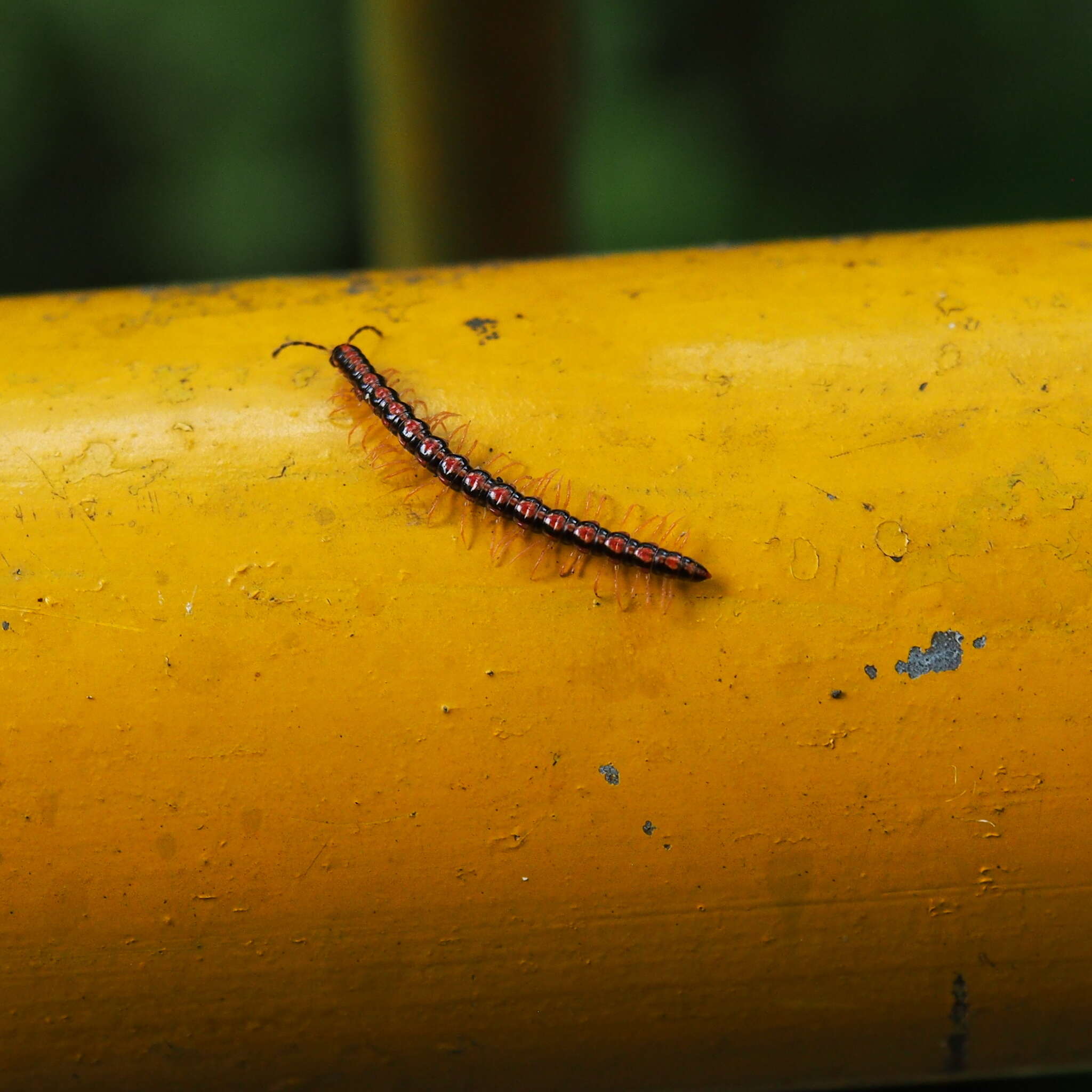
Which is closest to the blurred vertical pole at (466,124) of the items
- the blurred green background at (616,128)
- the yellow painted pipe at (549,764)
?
the blurred green background at (616,128)

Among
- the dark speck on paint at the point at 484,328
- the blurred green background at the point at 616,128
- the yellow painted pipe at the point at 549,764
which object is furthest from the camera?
the blurred green background at the point at 616,128

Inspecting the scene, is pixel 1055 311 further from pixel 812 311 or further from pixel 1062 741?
pixel 1062 741

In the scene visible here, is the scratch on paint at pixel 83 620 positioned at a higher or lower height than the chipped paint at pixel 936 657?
higher

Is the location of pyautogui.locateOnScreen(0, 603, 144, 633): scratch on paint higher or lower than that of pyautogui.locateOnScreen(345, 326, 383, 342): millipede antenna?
lower

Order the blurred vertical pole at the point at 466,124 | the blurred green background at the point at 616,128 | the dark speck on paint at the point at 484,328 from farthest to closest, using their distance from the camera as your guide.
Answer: the blurred green background at the point at 616,128 < the blurred vertical pole at the point at 466,124 < the dark speck on paint at the point at 484,328

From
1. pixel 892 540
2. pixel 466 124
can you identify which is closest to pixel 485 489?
pixel 892 540

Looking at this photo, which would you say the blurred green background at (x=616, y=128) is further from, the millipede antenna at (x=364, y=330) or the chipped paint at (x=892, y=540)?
the chipped paint at (x=892, y=540)

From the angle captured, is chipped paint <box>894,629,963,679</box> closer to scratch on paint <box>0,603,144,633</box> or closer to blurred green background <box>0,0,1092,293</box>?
scratch on paint <box>0,603,144,633</box>

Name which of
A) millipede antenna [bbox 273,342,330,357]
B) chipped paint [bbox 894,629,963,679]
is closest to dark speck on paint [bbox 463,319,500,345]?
millipede antenna [bbox 273,342,330,357]
